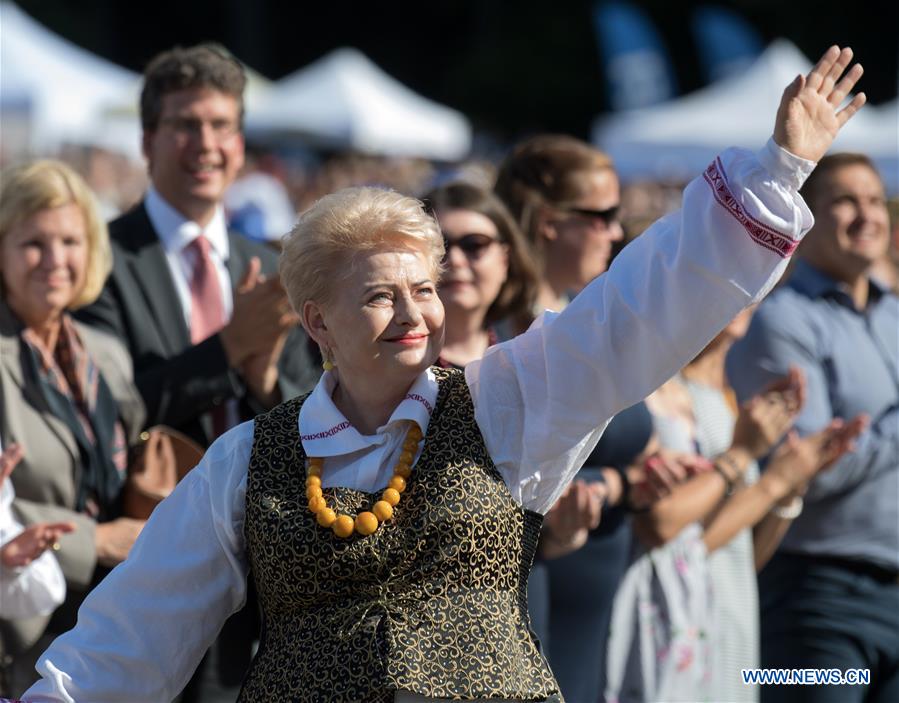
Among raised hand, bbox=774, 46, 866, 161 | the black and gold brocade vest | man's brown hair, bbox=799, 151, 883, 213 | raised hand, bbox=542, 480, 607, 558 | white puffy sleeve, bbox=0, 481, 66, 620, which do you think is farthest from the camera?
man's brown hair, bbox=799, 151, 883, 213

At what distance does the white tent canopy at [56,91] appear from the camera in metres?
14.2

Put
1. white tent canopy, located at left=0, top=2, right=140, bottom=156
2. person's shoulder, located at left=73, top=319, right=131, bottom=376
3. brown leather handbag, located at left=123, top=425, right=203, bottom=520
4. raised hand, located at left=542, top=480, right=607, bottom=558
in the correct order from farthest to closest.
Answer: white tent canopy, located at left=0, top=2, right=140, bottom=156 < person's shoulder, located at left=73, top=319, right=131, bottom=376 < brown leather handbag, located at left=123, top=425, right=203, bottom=520 < raised hand, located at left=542, top=480, right=607, bottom=558

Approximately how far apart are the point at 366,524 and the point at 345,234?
0.54 m

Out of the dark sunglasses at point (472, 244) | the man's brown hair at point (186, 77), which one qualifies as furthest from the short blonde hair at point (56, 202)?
the dark sunglasses at point (472, 244)

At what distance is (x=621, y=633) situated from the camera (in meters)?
4.36

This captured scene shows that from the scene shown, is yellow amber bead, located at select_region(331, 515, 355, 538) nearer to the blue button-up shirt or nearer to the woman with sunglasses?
the woman with sunglasses

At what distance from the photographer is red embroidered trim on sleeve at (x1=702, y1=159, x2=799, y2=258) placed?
258 centimetres

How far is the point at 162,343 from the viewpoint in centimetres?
449

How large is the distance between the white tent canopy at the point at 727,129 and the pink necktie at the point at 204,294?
38.0ft

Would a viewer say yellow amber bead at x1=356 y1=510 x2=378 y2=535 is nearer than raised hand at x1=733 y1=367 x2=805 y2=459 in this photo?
Yes

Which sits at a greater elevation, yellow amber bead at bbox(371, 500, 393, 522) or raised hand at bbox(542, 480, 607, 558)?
yellow amber bead at bbox(371, 500, 393, 522)

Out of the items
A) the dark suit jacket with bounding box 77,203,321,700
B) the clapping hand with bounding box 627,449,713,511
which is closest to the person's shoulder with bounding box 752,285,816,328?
the clapping hand with bounding box 627,449,713,511

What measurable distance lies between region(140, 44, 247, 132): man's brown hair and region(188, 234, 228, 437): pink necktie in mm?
458

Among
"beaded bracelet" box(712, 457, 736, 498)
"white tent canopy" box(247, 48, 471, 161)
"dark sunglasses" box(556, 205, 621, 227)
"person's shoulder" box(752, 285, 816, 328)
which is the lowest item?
"white tent canopy" box(247, 48, 471, 161)
